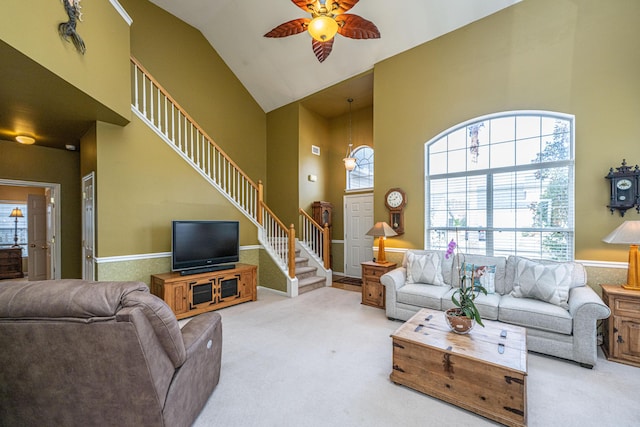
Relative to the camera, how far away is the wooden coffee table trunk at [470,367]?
1.93 m

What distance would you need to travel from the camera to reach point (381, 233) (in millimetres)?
4574

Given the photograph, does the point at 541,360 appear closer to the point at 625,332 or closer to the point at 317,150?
the point at 625,332

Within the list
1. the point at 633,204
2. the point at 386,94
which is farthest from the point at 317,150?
the point at 633,204

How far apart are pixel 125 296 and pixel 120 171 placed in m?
3.35

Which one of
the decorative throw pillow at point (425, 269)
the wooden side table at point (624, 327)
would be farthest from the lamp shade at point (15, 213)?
the wooden side table at point (624, 327)

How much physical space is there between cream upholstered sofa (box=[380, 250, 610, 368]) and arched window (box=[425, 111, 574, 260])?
0.48 m

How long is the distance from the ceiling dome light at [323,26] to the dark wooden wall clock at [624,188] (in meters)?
3.59

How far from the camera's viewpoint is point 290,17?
16.4 feet

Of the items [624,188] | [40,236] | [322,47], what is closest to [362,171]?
[322,47]

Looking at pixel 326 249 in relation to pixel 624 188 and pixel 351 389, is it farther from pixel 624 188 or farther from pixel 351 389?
pixel 624 188

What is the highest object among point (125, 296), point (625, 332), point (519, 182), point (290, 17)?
point (290, 17)

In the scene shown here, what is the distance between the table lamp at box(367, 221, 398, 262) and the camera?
4.58 metres

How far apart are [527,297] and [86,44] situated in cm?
582

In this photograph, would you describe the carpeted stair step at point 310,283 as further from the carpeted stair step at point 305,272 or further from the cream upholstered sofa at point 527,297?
the cream upholstered sofa at point 527,297
